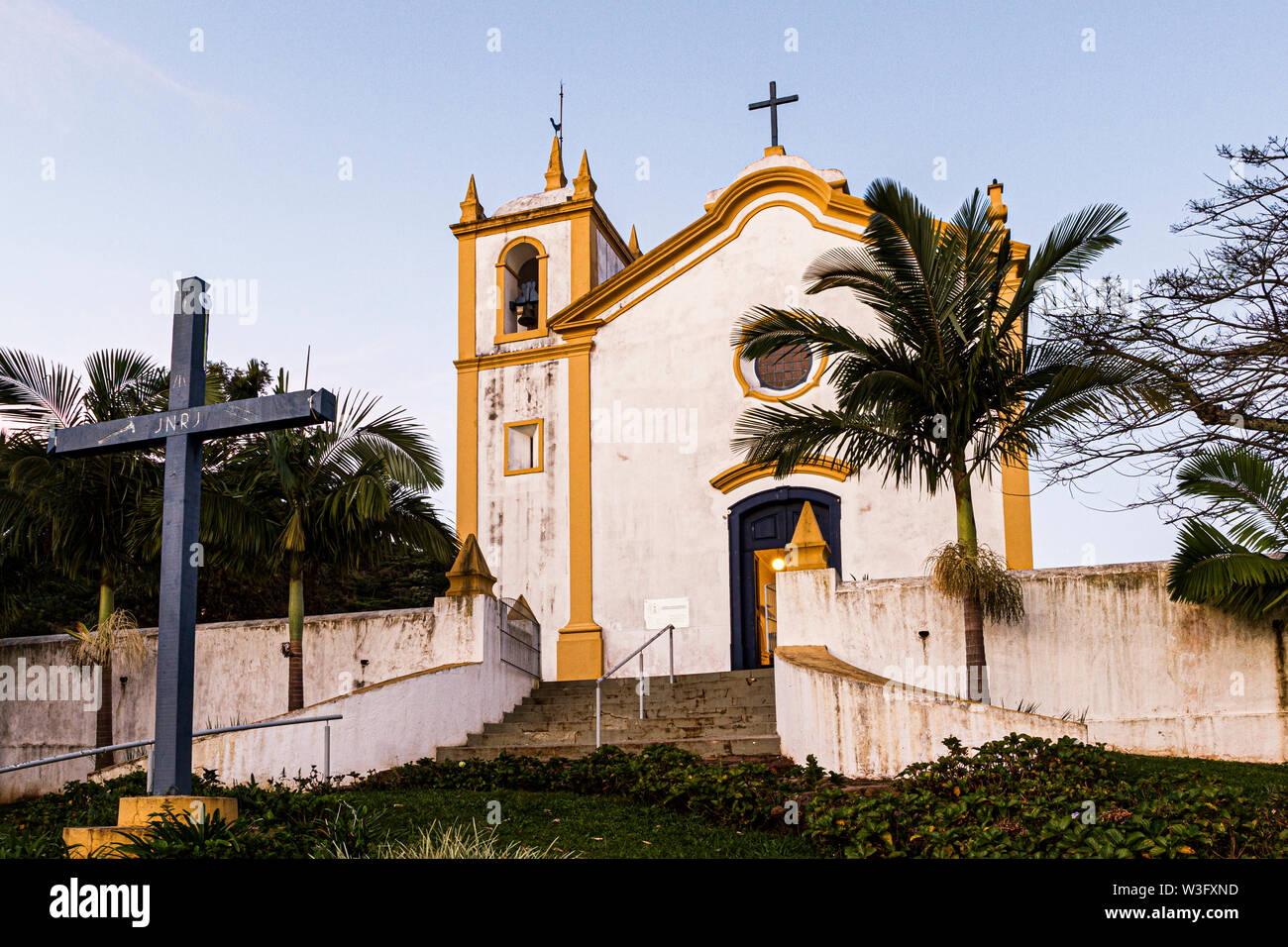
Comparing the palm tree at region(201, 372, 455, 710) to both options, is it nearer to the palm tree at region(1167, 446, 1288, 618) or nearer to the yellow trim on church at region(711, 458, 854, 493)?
the yellow trim on church at region(711, 458, 854, 493)

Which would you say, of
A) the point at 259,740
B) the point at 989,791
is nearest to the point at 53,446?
the point at 259,740

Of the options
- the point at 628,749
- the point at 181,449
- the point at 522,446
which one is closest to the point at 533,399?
the point at 522,446

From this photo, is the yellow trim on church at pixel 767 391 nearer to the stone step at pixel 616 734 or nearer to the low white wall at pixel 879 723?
the stone step at pixel 616 734

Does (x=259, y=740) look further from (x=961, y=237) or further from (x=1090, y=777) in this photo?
(x=961, y=237)

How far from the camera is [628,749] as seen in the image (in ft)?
38.4

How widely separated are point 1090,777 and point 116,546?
11074 millimetres

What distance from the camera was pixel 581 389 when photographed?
18062 millimetres

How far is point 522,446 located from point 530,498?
0.97 metres

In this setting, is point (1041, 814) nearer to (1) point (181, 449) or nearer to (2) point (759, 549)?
(1) point (181, 449)

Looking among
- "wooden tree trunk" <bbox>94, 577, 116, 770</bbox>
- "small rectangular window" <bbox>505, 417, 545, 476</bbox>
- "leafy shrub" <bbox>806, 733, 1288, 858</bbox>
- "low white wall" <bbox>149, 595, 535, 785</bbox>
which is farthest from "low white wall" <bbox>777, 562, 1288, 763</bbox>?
"wooden tree trunk" <bbox>94, 577, 116, 770</bbox>

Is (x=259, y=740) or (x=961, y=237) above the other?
(x=961, y=237)

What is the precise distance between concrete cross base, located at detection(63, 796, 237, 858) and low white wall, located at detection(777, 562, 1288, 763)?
777cm

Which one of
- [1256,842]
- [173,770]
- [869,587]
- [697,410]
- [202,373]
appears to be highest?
[697,410]

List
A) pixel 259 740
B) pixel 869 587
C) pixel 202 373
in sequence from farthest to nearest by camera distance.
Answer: pixel 869 587, pixel 259 740, pixel 202 373
